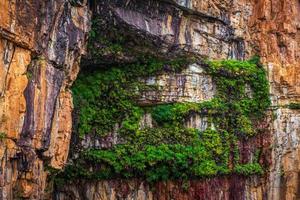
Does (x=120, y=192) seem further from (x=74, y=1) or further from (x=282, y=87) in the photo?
(x=282, y=87)

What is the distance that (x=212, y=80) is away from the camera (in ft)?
52.2

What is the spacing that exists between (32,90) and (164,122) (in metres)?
6.64

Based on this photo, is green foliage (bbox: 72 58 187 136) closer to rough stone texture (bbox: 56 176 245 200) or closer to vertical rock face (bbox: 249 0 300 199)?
rough stone texture (bbox: 56 176 245 200)

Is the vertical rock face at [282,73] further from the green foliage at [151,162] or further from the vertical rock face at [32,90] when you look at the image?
the vertical rock face at [32,90]

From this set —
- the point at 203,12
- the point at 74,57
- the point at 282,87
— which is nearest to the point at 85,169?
the point at 74,57

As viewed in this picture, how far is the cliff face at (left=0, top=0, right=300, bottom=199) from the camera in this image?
356 inches

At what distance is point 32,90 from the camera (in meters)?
9.47

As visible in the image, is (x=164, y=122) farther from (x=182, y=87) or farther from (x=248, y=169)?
(x=248, y=169)

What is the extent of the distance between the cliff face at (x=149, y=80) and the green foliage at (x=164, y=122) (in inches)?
16.3

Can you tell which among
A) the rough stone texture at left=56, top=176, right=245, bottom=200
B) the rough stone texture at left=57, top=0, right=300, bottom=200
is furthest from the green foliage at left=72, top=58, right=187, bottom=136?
the rough stone texture at left=56, top=176, right=245, bottom=200

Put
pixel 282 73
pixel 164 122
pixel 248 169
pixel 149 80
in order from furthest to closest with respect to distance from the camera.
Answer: pixel 282 73, pixel 149 80, pixel 248 169, pixel 164 122

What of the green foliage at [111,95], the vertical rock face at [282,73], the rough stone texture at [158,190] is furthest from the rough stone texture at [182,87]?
the rough stone texture at [158,190]

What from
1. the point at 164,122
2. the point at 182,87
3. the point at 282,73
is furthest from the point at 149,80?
the point at 282,73

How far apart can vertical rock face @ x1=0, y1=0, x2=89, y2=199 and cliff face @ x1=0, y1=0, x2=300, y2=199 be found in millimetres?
24
